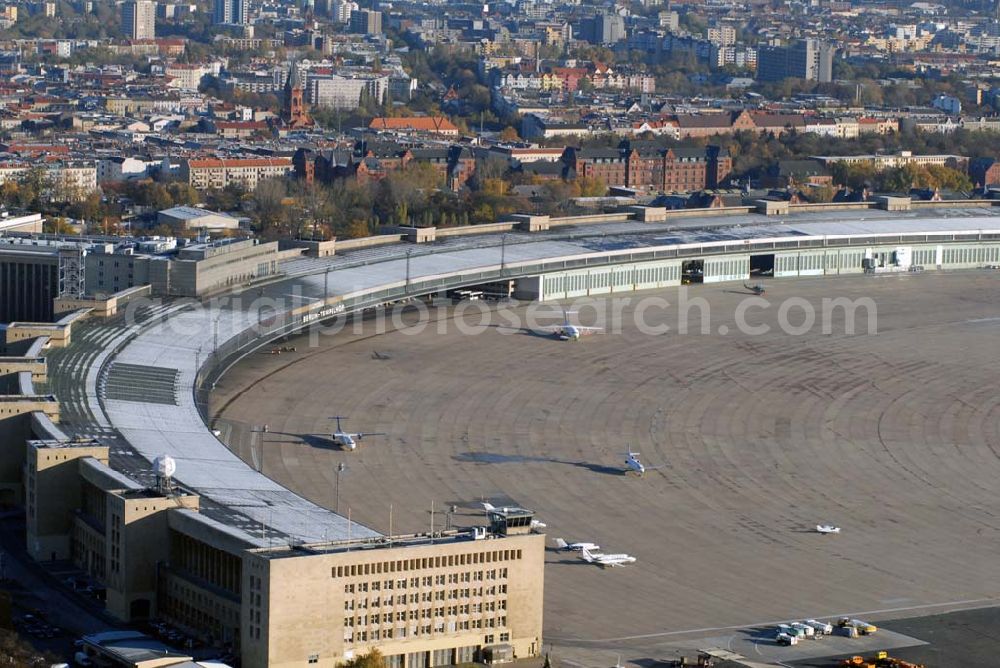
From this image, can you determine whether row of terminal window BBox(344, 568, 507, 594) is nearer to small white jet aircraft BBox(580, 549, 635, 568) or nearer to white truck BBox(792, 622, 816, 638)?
white truck BBox(792, 622, 816, 638)

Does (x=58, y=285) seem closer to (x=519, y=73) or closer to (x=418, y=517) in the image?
(x=418, y=517)

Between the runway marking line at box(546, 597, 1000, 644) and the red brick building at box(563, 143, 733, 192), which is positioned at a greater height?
the red brick building at box(563, 143, 733, 192)

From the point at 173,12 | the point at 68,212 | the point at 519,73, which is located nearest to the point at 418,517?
the point at 68,212

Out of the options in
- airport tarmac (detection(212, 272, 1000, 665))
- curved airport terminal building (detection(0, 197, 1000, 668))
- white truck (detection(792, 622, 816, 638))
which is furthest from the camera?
airport tarmac (detection(212, 272, 1000, 665))

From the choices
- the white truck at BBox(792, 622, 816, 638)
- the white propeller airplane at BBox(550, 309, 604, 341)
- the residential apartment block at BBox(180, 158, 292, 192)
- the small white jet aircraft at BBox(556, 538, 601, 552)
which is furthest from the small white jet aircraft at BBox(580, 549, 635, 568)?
the residential apartment block at BBox(180, 158, 292, 192)

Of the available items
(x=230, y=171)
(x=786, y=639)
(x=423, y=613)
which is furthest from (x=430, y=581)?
(x=230, y=171)

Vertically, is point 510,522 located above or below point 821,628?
above

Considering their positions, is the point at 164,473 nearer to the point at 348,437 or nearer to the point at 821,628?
the point at 348,437
